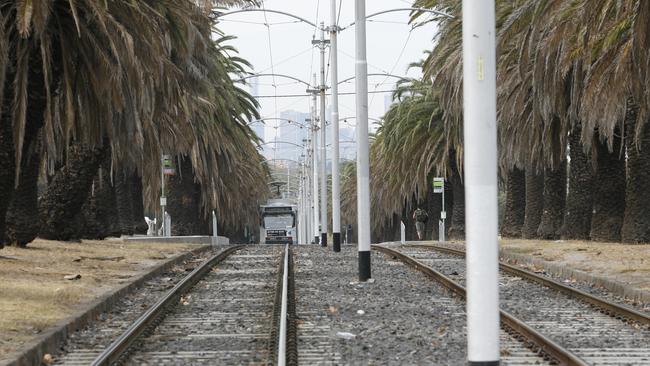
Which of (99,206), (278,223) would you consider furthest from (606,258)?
(278,223)

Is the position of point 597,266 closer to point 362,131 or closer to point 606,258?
point 606,258

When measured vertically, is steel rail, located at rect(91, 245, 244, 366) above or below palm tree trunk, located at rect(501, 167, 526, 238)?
below

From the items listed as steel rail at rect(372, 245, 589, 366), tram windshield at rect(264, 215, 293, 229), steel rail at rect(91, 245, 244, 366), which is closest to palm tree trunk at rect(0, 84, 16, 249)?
steel rail at rect(91, 245, 244, 366)

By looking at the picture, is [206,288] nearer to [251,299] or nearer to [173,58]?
[251,299]

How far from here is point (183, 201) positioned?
47969 millimetres

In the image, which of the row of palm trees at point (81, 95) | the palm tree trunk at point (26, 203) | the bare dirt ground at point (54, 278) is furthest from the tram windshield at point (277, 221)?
the palm tree trunk at point (26, 203)

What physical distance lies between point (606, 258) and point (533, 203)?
1806cm

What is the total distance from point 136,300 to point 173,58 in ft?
56.2

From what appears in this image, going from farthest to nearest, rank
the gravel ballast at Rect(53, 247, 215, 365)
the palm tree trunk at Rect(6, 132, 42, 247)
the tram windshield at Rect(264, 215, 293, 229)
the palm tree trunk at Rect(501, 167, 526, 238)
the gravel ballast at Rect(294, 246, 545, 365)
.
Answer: the tram windshield at Rect(264, 215, 293, 229)
the palm tree trunk at Rect(501, 167, 526, 238)
the palm tree trunk at Rect(6, 132, 42, 247)
the gravel ballast at Rect(53, 247, 215, 365)
the gravel ballast at Rect(294, 246, 545, 365)

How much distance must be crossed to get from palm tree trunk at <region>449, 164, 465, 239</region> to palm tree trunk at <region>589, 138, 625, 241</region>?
63.2 feet

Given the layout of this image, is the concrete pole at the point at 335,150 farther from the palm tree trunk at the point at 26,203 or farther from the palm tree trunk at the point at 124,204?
the palm tree trunk at the point at 26,203

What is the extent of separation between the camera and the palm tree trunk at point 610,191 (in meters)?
31.9

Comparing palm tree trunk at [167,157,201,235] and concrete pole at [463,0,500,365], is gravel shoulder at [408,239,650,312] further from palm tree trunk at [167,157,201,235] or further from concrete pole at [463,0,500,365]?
palm tree trunk at [167,157,201,235]

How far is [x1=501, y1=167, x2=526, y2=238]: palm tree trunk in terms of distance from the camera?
1773 inches
